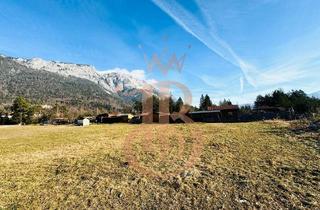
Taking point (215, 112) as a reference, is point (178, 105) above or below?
above

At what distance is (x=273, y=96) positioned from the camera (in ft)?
179

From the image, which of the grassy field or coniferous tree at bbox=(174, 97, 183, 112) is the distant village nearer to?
coniferous tree at bbox=(174, 97, 183, 112)

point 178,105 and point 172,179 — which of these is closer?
point 172,179

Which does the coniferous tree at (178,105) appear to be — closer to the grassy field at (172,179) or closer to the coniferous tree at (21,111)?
the coniferous tree at (21,111)

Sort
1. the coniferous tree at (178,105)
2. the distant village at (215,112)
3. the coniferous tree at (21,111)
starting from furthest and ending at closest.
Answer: the coniferous tree at (178,105) < the coniferous tree at (21,111) < the distant village at (215,112)

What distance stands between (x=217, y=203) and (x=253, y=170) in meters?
2.97

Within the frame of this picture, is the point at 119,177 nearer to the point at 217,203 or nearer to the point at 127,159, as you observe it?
the point at 127,159

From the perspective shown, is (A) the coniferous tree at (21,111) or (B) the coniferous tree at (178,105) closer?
(A) the coniferous tree at (21,111)

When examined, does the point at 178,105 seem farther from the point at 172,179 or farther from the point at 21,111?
the point at 172,179

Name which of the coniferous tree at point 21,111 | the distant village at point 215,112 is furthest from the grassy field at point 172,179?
the coniferous tree at point 21,111

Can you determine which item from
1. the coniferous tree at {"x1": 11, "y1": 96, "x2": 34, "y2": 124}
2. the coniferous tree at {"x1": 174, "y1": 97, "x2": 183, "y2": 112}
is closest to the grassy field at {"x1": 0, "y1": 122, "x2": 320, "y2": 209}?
the coniferous tree at {"x1": 174, "y1": 97, "x2": 183, "y2": 112}

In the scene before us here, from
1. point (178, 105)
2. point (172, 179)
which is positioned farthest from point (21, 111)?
point (172, 179)

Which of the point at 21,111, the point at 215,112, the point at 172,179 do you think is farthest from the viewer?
the point at 21,111

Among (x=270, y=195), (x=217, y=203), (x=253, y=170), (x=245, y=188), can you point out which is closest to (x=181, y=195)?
(x=217, y=203)
